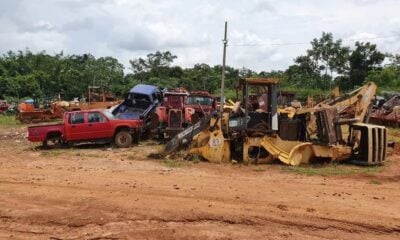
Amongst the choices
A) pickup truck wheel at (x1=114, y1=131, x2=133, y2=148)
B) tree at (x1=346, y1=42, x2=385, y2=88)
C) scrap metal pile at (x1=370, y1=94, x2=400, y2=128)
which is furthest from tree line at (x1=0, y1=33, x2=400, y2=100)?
pickup truck wheel at (x1=114, y1=131, x2=133, y2=148)

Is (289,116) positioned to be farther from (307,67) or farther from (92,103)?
(307,67)

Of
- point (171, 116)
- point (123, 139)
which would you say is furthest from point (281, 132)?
point (123, 139)

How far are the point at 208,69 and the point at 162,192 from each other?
5392 centimetres

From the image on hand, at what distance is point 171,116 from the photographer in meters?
21.2

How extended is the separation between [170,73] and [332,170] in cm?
5394

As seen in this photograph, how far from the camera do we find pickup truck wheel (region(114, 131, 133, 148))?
20.4 meters

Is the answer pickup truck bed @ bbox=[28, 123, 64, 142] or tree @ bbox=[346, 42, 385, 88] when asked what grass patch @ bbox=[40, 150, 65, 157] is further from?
tree @ bbox=[346, 42, 385, 88]

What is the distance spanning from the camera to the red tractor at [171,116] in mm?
21125

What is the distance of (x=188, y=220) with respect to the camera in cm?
894

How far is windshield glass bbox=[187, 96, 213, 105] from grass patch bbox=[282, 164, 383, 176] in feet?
28.7

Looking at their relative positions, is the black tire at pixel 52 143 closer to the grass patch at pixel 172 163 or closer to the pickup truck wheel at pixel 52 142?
the pickup truck wheel at pixel 52 142

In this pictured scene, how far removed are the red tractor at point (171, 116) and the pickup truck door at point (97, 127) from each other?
1.96 metres

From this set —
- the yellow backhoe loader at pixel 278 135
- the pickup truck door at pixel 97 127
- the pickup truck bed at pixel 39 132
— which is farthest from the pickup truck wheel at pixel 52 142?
the yellow backhoe loader at pixel 278 135

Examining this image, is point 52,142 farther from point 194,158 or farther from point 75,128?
point 194,158
